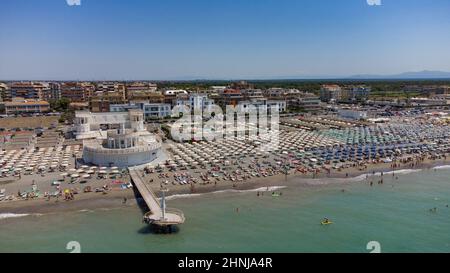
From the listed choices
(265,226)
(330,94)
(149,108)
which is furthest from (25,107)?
(330,94)

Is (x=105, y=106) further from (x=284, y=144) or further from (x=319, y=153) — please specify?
(x=319, y=153)

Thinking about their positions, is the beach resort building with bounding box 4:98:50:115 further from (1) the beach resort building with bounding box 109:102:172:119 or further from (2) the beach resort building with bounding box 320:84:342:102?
(2) the beach resort building with bounding box 320:84:342:102

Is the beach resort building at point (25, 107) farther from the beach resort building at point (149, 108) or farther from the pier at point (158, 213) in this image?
the pier at point (158, 213)

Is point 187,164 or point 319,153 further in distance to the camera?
point 319,153

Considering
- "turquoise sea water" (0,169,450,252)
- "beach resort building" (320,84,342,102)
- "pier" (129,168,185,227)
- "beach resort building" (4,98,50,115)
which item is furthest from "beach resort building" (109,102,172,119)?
"beach resort building" (320,84,342,102)

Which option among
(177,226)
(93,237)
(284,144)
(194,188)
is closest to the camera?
(93,237)

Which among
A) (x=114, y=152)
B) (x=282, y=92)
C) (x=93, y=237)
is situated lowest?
(x=93, y=237)

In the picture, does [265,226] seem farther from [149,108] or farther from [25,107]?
[25,107]
